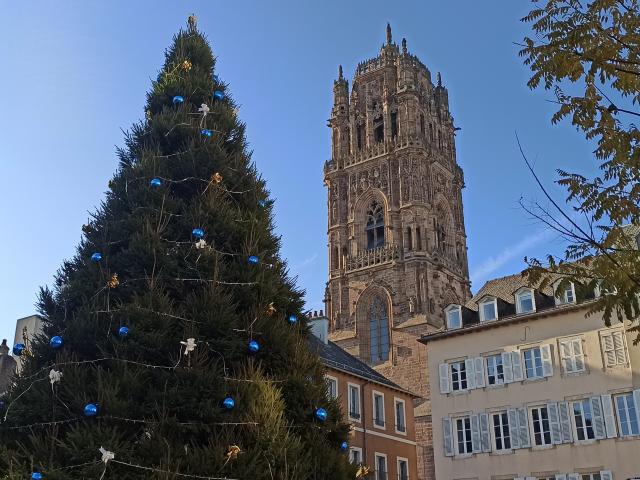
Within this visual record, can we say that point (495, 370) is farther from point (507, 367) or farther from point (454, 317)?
point (454, 317)

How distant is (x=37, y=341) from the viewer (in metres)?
9.39

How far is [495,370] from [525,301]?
336 cm

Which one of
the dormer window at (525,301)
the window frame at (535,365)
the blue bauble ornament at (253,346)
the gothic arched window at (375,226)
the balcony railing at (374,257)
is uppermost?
the gothic arched window at (375,226)

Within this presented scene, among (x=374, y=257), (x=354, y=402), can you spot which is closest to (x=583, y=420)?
(x=354, y=402)

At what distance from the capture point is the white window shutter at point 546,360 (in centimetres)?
3083

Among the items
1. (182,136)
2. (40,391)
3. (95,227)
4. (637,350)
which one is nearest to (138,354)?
(40,391)

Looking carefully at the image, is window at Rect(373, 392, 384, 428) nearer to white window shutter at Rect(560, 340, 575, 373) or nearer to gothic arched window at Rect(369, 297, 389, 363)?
white window shutter at Rect(560, 340, 575, 373)

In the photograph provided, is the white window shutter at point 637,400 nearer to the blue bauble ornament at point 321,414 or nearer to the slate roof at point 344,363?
the slate roof at point 344,363

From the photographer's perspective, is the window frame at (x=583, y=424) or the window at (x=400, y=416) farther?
the window at (x=400, y=416)

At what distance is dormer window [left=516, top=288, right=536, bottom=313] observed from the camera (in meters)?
32.3

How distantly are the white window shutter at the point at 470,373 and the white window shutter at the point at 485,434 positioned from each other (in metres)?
1.41

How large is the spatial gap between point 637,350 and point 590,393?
8.42 feet

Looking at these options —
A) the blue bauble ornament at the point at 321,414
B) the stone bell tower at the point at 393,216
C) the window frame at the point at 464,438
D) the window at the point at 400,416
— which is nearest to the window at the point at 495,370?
the window frame at the point at 464,438

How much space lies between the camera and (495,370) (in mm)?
32500
